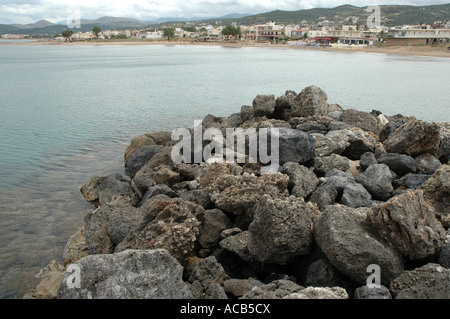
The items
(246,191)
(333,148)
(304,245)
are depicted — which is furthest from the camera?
(333,148)

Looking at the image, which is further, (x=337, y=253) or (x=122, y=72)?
(x=122, y=72)

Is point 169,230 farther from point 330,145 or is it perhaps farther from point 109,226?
point 330,145

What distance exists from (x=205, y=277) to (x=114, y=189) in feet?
17.7

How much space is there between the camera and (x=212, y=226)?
21.7 ft

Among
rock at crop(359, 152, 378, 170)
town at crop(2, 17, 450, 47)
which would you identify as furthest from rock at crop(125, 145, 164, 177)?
town at crop(2, 17, 450, 47)

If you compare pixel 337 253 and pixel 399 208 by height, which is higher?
pixel 399 208

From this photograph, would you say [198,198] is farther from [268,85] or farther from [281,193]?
[268,85]

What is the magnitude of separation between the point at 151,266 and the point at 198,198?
9.82ft

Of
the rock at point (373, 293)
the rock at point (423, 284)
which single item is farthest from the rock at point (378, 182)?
the rock at point (373, 293)

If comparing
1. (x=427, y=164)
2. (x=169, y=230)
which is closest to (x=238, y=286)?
(x=169, y=230)

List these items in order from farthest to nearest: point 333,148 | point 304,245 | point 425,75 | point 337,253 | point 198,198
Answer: point 425,75 → point 333,148 → point 198,198 → point 304,245 → point 337,253

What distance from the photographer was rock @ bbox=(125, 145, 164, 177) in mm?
11696

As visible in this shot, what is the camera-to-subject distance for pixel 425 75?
43.8m
